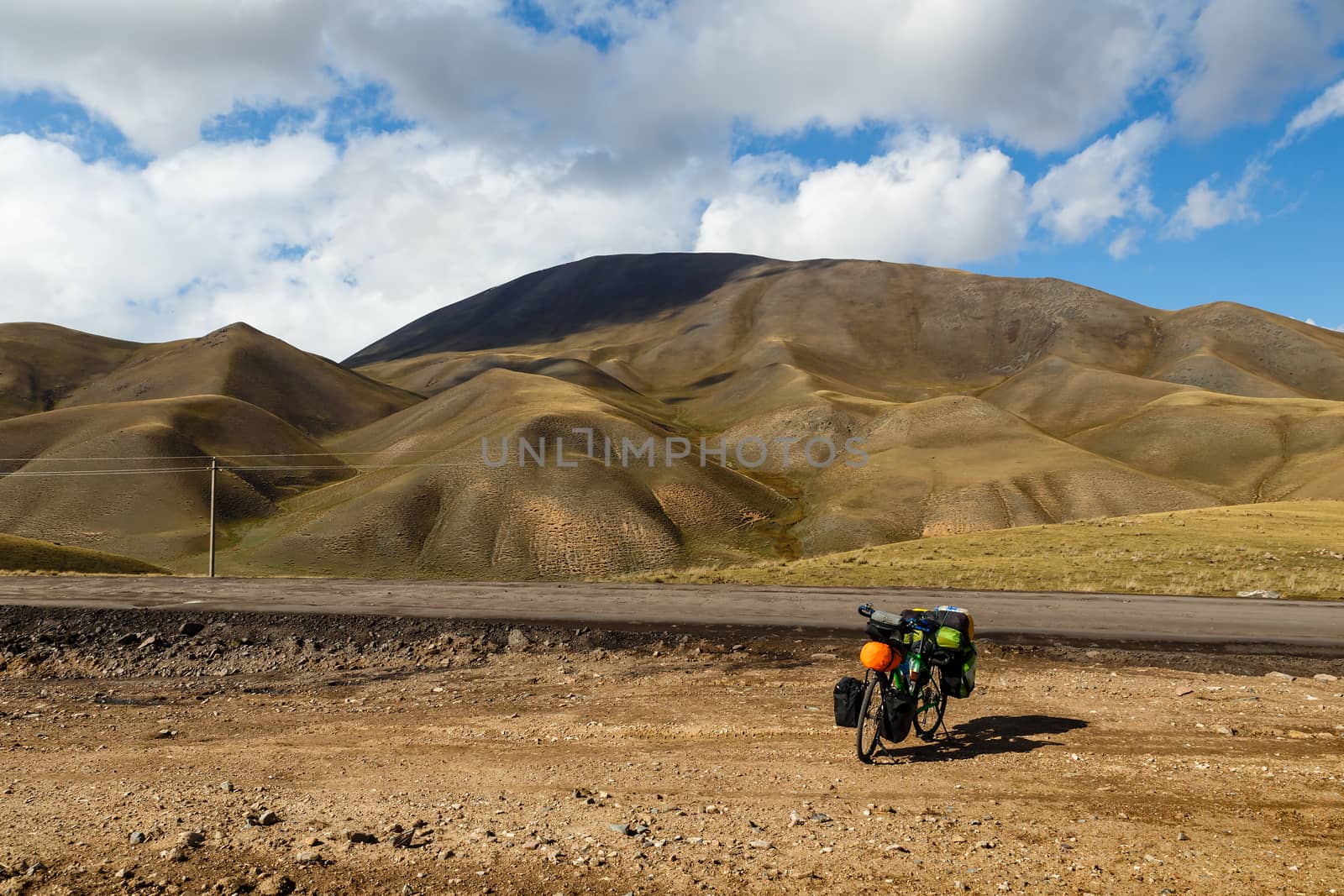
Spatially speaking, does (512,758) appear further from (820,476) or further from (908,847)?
(820,476)

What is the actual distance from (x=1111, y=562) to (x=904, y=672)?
30.7 meters

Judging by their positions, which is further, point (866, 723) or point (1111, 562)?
point (1111, 562)

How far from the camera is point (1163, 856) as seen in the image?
7.68m

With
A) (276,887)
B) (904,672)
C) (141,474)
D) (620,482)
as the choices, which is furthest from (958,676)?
(141,474)

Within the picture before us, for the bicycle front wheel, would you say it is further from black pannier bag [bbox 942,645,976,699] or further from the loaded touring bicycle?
black pannier bag [bbox 942,645,976,699]

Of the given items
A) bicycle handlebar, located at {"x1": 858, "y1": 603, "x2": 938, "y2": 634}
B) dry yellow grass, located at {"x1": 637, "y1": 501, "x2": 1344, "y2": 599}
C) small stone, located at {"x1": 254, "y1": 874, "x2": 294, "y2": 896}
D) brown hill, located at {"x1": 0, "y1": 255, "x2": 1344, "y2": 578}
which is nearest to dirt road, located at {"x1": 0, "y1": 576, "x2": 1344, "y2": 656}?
dry yellow grass, located at {"x1": 637, "y1": 501, "x2": 1344, "y2": 599}

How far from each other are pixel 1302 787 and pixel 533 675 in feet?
38.7

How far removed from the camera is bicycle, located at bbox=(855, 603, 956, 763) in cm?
1039

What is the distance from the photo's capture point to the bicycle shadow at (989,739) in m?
10.9

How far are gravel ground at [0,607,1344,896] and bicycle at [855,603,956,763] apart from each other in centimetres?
43

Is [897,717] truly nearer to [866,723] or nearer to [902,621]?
[866,723]

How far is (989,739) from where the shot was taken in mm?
11578

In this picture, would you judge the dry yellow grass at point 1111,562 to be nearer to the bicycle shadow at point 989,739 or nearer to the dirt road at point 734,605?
the dirt road at point 734,605

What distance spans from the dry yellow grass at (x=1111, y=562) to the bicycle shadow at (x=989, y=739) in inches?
764
